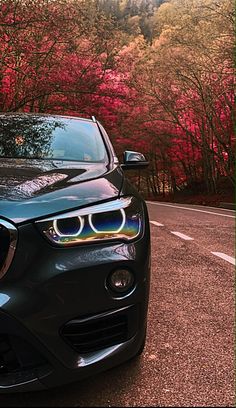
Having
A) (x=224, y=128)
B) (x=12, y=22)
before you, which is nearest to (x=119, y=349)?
(x=12, y=22)

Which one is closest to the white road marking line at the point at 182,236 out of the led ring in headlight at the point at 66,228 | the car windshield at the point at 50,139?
the car windshield at the point at 50,139

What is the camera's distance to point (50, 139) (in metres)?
3.23

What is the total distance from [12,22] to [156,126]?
14.4 m

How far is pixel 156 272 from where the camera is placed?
15.0ft

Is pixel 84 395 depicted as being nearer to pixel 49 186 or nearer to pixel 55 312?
pixel 55 312

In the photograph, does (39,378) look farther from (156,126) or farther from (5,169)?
(156,126)

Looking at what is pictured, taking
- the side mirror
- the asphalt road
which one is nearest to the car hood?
the side mirror

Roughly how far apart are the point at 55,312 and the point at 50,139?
1.76m

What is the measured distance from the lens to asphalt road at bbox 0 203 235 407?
195 centimetres

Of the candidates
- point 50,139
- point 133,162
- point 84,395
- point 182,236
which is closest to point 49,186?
point 84,395

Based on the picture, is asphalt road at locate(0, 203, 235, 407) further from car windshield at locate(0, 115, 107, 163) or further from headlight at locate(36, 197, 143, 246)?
car windshield at locate(0, 115, 107, 163)

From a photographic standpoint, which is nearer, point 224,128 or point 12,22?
point 12,22

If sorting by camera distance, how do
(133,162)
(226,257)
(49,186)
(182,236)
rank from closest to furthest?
(49,186)
(133,162)
(226,257)
(182,236)

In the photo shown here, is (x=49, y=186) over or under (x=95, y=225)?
over
